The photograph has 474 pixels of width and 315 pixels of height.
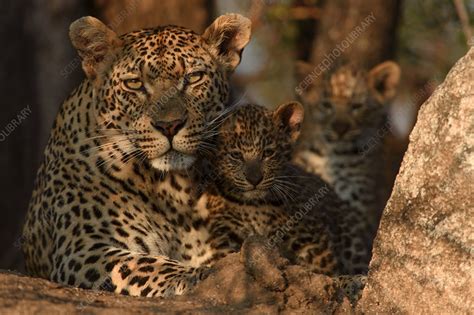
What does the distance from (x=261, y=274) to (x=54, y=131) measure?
3093mm

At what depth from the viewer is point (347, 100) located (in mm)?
13453

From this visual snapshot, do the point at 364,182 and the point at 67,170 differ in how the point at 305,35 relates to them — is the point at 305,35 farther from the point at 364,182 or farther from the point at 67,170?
the point at 67,170

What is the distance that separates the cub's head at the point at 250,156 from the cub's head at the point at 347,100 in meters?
4.13

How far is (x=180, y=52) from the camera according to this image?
8.69m

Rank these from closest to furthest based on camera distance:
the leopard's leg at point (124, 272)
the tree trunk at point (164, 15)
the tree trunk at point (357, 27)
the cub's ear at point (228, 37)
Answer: the leopard's leg at point (124, 272), the cub's ear at point (228, 37), the tree trunk at point (164, 15), the tree trunk at point (357, 27)

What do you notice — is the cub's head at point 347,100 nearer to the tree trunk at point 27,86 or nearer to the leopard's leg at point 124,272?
the tree trunk at point 27,86

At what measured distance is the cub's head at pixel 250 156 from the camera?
351 inches

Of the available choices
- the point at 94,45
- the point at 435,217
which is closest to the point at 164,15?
the point at 94,45

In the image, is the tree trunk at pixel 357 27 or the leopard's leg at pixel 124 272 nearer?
the leopard's leg at pixel 124 272

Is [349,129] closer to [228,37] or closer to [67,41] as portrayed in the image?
[67,41]

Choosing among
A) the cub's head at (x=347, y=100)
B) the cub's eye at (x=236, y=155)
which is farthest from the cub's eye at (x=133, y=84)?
the cub's head at (x=347, y=100)

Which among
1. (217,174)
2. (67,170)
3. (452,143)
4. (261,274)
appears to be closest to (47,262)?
(67,170)

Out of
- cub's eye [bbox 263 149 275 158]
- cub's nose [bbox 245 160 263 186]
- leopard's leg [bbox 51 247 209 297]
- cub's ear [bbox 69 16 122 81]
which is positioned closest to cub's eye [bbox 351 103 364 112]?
cub's eye [bbox 263 149 275 158]

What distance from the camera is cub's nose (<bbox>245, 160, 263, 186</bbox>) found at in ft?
29.1
